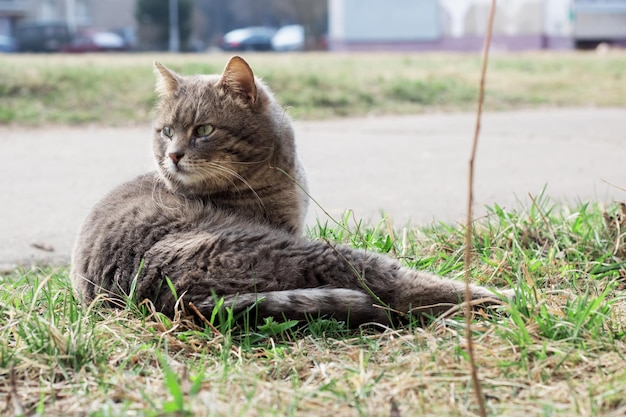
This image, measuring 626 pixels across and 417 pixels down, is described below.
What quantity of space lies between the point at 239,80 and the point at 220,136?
9.8 inches

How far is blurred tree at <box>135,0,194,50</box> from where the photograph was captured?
36.9 metres

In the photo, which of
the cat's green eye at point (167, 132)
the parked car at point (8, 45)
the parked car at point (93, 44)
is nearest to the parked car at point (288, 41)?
the parked car at point (93, 44)

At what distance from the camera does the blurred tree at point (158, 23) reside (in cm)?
3691

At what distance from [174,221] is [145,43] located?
119 ft

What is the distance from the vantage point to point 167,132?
3055 mm

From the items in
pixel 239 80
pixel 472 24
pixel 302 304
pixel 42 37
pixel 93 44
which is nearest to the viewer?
pixel 302 304

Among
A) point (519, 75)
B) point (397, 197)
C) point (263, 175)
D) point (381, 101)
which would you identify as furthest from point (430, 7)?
point (263, 175)

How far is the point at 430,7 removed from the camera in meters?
30.0

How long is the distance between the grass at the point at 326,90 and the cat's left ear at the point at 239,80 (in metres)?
4.98

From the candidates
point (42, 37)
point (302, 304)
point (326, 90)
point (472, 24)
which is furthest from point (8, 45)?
point (302, 304)

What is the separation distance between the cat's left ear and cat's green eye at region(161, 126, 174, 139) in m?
0.29

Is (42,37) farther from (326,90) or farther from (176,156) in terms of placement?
(176,156)

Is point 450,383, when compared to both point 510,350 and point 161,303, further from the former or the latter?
point 161,303

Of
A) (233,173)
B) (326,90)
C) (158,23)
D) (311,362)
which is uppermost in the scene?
(158,23)
